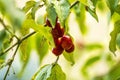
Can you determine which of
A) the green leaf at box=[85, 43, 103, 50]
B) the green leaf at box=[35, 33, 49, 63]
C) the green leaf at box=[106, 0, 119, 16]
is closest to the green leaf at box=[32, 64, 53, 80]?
the green leaf at box=[35, 33, 49, 63]

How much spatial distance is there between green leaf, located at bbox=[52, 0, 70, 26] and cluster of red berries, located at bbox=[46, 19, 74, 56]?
12 cm

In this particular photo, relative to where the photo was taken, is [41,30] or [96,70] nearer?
[41,30]

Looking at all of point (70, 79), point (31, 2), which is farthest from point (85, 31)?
point (31, 2)

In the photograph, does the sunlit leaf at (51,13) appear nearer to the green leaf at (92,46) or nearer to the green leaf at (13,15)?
the green leaf at (13,15)

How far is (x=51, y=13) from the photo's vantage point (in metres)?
0.58

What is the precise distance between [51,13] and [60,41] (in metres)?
0.17

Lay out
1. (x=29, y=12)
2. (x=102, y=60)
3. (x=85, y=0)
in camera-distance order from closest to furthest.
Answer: (x=85, y=0)
(x=29, y=12)
(x=102, y=60)

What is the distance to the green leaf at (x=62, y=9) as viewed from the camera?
55 centimetres

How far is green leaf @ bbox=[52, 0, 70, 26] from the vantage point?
0.55 metres

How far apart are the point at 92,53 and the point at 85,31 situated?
13 centimetres

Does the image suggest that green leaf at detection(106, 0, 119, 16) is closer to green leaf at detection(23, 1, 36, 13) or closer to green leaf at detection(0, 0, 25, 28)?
green leaf at detection(23, 1, 36, 13)

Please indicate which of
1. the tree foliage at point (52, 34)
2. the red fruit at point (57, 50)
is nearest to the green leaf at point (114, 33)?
the tree foliage at point (52, 34)

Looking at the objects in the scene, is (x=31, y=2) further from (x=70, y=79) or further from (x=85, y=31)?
(x=70, y=79)

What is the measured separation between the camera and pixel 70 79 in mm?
1205
